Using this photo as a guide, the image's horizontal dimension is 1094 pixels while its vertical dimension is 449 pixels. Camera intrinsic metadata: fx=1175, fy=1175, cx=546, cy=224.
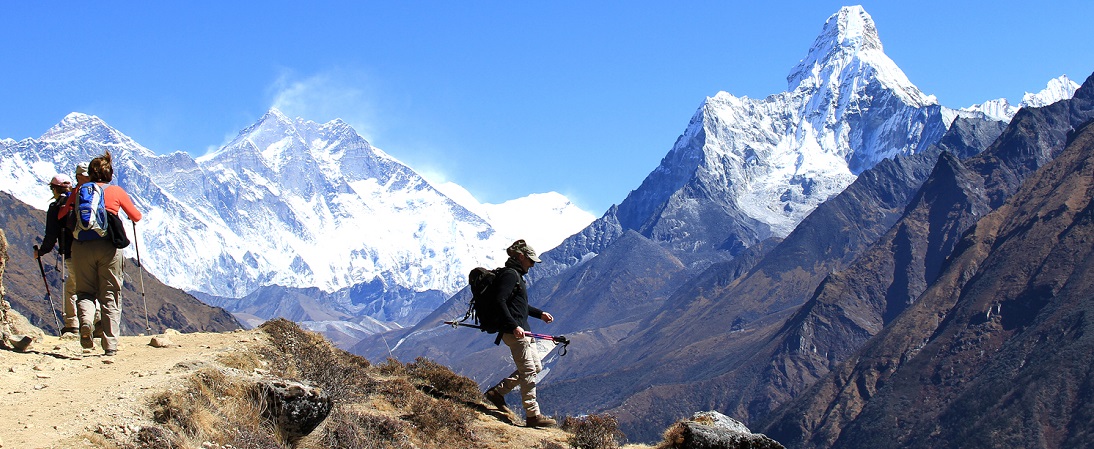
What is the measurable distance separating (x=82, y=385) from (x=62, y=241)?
13.7ft

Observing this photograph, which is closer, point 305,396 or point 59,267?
point 305,396

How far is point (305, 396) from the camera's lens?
627 inches

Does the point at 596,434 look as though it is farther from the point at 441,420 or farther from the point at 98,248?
the point at 98,248

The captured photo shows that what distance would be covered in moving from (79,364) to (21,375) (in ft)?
4.38

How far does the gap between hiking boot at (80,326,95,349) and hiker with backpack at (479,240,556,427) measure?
21.1 feet

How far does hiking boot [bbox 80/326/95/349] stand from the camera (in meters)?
19.3

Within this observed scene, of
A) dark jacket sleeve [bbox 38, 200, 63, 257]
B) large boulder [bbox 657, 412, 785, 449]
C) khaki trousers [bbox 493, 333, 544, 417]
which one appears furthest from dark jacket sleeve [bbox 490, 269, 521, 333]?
dark jacket sleeve [bbox 38, 200, 63, 257]

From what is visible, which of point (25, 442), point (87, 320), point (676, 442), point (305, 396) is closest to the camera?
point (25, 442)

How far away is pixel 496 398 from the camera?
21.6 meters

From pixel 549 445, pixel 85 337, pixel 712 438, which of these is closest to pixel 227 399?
pixel 85 337

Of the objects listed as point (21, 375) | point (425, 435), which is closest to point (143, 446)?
point (21, 375)

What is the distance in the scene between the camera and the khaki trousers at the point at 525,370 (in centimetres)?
1972

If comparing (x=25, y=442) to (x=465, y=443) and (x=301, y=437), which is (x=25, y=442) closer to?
(x=301, y=437)

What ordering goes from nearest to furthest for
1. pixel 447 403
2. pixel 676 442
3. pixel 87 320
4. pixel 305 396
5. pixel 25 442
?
pixel 25 442, pixel 305 396, pixel 676 442, pixel 87 320, pixel 447 403
